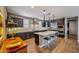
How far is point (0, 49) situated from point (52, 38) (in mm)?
943

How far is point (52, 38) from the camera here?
5.88 feet

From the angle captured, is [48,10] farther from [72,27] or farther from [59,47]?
[59,47]

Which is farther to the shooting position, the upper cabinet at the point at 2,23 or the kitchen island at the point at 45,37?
the kitchen island at the point at 45,37

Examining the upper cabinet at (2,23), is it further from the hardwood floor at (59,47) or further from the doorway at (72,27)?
the doorway at (72,27)

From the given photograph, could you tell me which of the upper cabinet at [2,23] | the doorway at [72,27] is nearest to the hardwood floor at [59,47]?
the doorway at [72,27]

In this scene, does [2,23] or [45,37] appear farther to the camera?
[45,37]

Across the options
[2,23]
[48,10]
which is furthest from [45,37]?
[2,23]

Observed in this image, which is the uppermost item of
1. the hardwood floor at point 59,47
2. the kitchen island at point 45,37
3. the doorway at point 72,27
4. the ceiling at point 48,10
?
the ceiling at point 48,10

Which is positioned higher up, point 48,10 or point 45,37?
point 48,10

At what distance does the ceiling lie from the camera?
5.69ft

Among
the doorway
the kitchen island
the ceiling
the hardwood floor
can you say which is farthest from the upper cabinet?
the doorway

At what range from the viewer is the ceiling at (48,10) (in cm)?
173

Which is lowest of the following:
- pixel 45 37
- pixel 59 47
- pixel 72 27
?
pixel 59 47

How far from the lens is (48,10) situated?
1.77m
